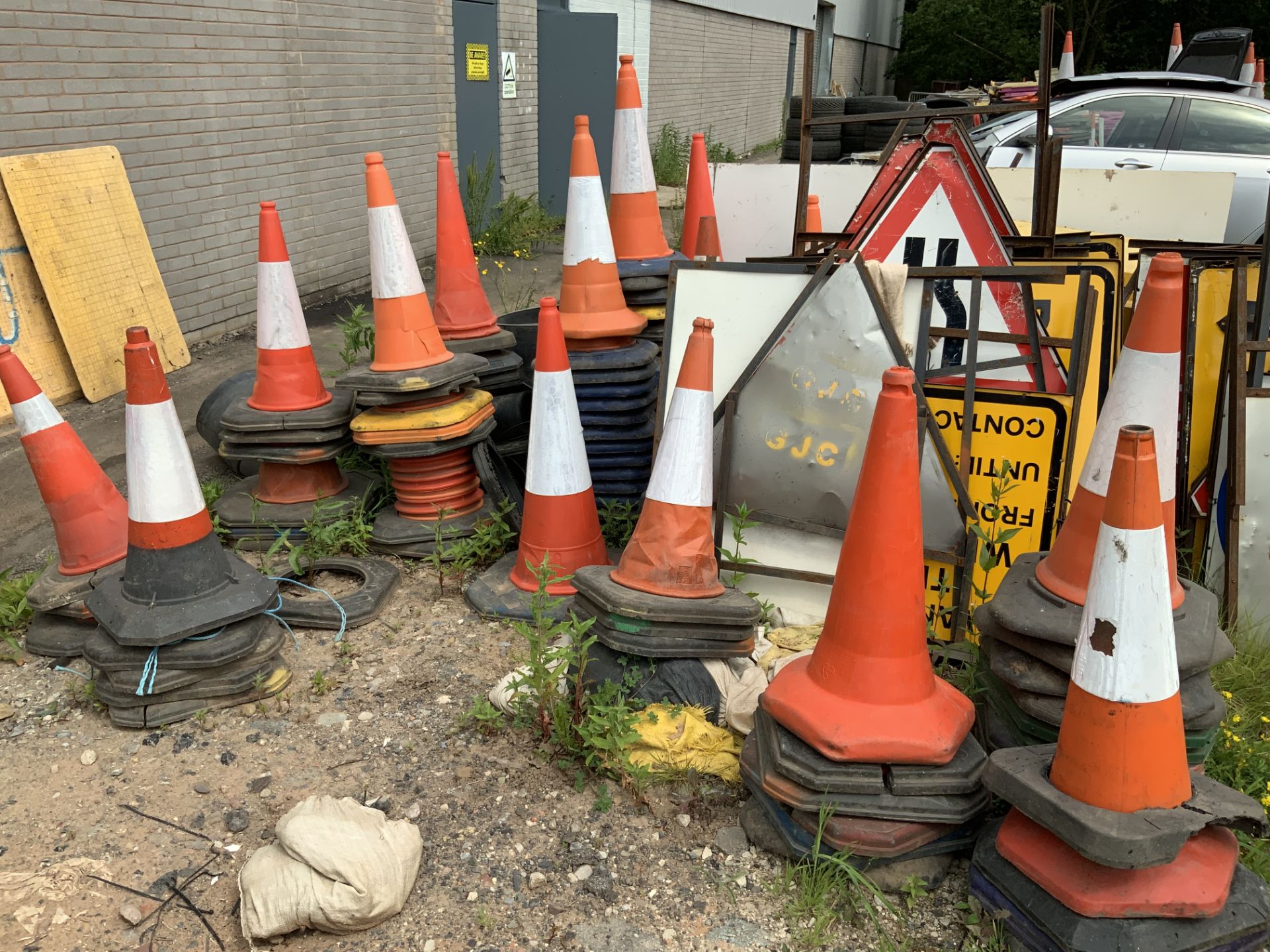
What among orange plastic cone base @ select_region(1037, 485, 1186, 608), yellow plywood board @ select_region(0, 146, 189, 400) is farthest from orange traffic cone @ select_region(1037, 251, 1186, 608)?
yellow plywood board @ select_region(0, 146, 189, 400)

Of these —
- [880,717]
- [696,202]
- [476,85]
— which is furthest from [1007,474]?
[476,85]

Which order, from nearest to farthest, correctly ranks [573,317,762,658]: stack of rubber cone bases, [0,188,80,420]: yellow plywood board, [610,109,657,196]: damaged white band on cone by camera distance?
[573,317,762,658]: stack of rubber cone bases
[610,109,657,196]: damaged white band on cone
[0,188,80,420]: yellow plywood board

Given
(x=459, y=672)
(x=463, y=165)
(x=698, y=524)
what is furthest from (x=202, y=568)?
(x=463, y=165)

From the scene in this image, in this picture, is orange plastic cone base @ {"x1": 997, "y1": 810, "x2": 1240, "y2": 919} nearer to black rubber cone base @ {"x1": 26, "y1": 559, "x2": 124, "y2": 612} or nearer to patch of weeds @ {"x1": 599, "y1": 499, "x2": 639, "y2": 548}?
patch of weeds @ {"x1": 599, "y1": 499, "x2": 639, "y2": 548}

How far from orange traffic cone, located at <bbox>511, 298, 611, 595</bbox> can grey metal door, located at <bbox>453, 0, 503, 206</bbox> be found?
24.1ft

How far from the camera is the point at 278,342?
4.04 metres

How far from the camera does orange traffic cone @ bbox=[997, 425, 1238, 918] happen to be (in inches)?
78.9

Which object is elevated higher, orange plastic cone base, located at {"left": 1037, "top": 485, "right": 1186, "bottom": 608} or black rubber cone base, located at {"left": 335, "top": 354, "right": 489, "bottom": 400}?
black rubber cone base, located at {"left": 335, "top": 354, "right": 489, "bottom": 400}

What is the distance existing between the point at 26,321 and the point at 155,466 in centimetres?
317

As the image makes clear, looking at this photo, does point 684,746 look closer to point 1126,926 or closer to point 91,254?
point 1126,926

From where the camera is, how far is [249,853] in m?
2.49

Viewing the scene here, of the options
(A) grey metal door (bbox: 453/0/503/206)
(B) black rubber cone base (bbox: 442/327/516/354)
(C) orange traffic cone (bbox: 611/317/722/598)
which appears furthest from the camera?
(A) grey metal door (bbox: 453/0/503/206)

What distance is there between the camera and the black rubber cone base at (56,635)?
11.0ft

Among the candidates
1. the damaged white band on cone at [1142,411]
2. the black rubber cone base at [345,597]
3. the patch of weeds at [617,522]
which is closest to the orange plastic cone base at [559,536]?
the patch of weeds at [617,522]
